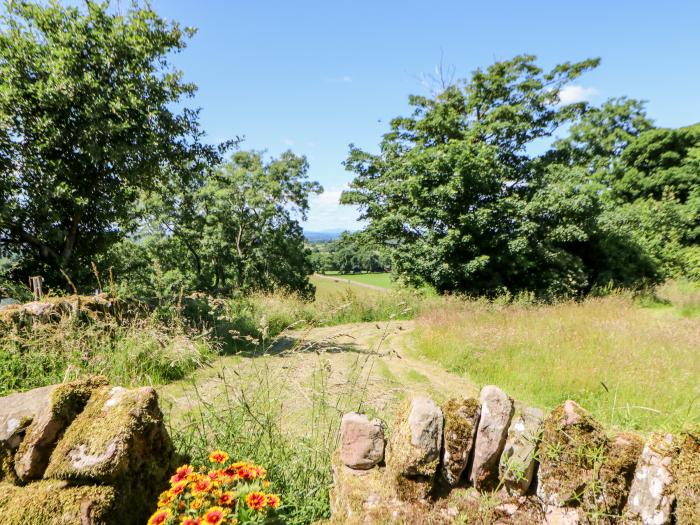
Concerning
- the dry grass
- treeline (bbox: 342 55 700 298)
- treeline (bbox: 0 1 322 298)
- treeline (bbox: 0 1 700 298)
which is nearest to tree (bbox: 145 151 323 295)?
treeline (bbox: 0 1 700 298)

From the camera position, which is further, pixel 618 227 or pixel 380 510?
pixel 618 227

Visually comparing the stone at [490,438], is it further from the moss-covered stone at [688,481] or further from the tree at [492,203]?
the tree at [492,203]

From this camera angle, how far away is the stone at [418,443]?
5.69 ft

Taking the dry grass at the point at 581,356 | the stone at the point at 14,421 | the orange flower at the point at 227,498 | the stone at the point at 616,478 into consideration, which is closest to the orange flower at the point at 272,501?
the orange flower at the point at 227,498

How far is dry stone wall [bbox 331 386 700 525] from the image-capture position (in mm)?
1486

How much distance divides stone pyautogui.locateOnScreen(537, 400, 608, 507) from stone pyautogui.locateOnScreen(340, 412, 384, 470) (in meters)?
0.81

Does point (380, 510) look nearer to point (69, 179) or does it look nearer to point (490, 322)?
point (490, 322)

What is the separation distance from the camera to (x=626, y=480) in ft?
5.06

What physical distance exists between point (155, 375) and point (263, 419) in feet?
9.58

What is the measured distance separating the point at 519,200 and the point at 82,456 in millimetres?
14861

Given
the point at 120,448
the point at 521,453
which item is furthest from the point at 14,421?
the point at 521,453

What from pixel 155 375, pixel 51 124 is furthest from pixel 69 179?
pixel 155 375

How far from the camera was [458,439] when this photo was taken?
5.86 ft

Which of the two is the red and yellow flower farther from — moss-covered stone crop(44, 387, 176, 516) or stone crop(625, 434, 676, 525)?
stone crop(625, 434, 676, 525)
